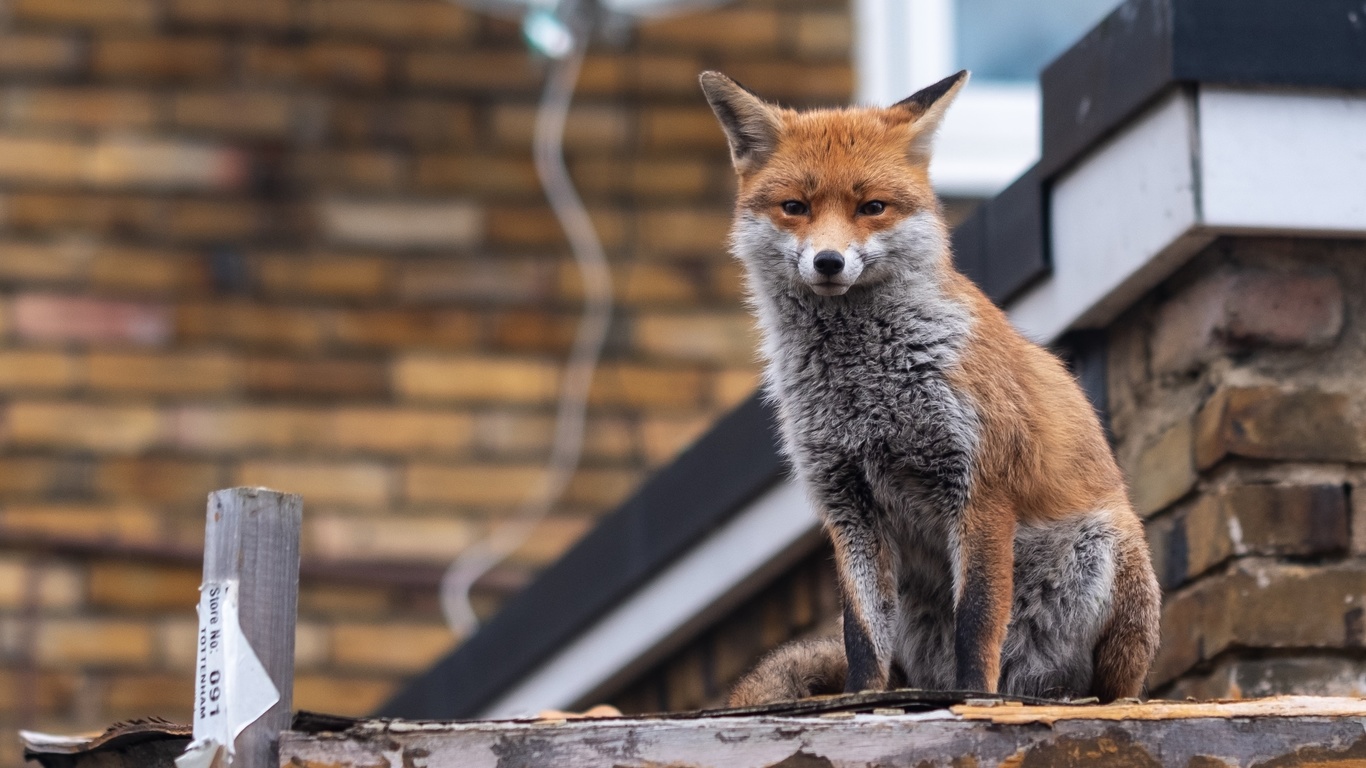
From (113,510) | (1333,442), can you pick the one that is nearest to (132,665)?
(113,510)

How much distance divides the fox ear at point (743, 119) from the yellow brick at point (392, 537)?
13.2 feet

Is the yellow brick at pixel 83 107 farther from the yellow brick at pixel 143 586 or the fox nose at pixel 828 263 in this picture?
the fox nose at pixel 828 263

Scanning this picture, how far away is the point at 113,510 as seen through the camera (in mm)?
7336

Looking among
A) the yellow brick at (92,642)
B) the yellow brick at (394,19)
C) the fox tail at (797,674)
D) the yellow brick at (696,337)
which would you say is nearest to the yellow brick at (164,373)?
the yellow brick at (92,642)

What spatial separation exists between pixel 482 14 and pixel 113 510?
8.49 feet

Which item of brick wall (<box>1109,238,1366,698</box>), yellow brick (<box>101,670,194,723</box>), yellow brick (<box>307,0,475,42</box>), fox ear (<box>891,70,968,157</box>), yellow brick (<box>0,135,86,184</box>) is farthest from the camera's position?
yellow brick (<box>307,0,475,42</box>)

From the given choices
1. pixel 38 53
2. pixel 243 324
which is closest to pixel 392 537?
pixel 243 324

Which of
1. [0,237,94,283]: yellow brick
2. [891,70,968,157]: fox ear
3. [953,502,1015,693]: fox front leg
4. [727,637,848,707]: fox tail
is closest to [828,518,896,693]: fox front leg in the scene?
[953,502,1015,693]: fox front leg

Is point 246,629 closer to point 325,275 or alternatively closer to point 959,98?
point 325,275

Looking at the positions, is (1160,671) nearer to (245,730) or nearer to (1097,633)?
(1097,633)

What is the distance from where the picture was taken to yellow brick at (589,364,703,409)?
25.1 feet

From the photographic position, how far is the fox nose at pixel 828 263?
325 cm

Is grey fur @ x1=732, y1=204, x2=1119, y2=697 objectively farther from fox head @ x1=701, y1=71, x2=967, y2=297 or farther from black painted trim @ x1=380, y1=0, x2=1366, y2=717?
black painted trim @ x1=380, y1=0, x2=1366, y2=717

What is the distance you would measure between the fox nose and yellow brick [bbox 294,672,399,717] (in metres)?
4.39
